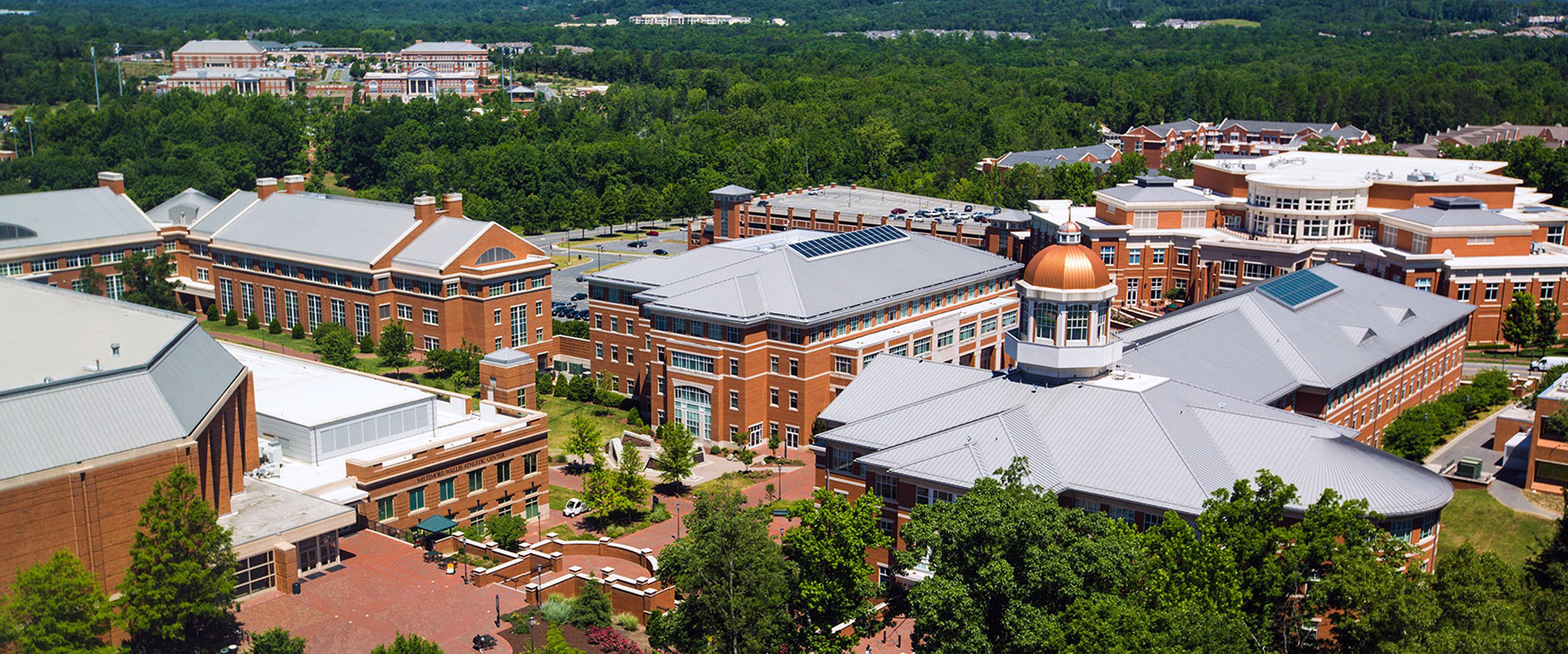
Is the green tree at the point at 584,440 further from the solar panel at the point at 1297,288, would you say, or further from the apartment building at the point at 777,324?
the solar panel at the point at 1297,288

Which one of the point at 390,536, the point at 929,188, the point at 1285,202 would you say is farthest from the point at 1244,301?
the point at 929,188

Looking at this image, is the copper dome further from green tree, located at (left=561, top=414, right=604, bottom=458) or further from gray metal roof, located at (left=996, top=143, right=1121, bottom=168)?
gray metal roof, located at (left=996, top=143, right=1121, bottom=168)

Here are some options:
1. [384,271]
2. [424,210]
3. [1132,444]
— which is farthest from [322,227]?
[1132,444]

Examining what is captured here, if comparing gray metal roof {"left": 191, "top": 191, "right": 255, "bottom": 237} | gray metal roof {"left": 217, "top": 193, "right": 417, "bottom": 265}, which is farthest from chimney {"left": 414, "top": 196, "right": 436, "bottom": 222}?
gray metal roof {"left": 191, "top": 191, "right": 255, "bottom": 237}

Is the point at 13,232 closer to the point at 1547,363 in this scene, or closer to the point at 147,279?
the point at 147,279

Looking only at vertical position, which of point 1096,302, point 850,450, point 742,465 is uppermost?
point 1096,302

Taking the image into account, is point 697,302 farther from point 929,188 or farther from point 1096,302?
point 929,188

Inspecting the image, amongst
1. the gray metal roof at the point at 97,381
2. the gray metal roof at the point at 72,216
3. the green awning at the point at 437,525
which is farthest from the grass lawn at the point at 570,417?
the gray metal roof at the point at 72,216
